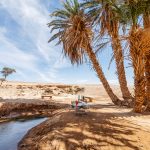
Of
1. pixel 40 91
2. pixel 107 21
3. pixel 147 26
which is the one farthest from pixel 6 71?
pixel 147 26

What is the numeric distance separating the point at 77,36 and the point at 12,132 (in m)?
10.1

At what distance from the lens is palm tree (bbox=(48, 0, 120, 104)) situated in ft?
78.8

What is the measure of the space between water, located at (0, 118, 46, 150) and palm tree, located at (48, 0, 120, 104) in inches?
277

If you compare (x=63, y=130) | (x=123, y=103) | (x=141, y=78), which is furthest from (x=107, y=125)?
(x=123, y=103)

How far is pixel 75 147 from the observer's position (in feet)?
31.7

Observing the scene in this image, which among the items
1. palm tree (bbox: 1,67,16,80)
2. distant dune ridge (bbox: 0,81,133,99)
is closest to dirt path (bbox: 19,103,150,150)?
distant dune ridge (bbox: 0,81,133,99)

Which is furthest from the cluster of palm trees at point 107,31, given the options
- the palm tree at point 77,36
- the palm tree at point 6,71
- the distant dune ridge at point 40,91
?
the palm tree at point 6,71

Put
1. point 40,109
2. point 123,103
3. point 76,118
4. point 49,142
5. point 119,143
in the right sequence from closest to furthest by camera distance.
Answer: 1. point 119,143
2. point 49,142
3. point 76,118
4. point 123,103
5. point 40,109

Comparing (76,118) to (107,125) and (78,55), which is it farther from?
(78,55)

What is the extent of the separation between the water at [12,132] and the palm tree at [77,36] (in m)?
7.03

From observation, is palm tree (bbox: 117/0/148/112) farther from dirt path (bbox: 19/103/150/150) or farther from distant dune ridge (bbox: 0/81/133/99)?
distant dune ridge (bbox: 0/81/133/99)

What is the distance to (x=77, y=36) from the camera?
23984 millimetres

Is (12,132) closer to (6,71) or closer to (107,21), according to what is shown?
(107,21)

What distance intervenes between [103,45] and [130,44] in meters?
2.86
